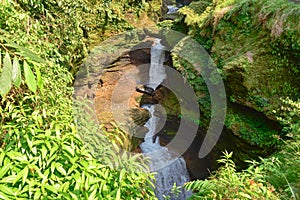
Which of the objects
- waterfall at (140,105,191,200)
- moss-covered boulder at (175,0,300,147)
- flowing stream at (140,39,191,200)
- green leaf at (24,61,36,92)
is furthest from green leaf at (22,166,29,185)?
waterfall at (140,105,191,200)

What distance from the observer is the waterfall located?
18.6ft

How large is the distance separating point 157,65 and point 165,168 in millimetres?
4491

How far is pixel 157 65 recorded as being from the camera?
899cm

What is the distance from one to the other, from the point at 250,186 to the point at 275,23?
379cm

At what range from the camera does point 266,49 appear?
14.5ft

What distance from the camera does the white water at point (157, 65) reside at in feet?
27.8

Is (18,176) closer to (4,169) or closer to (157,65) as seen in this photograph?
(4,169)

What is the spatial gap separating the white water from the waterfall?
99.8 inches

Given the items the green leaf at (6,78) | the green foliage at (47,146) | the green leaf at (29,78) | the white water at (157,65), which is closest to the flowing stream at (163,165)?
the white water at (157,65)

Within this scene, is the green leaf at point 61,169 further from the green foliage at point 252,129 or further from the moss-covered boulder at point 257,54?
the green foliage at point 252,129

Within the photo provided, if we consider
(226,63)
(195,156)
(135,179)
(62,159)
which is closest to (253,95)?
(226,63)

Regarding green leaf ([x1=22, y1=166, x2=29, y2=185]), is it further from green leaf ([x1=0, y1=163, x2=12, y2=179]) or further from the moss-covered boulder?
the moss-covered boulder

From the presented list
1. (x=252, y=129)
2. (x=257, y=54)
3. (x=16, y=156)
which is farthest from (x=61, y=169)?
(x=257, y=54)

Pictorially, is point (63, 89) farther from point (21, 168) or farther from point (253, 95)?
point (253, 95)
